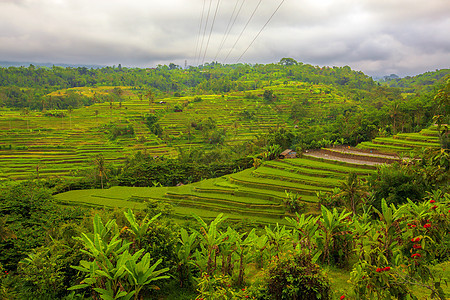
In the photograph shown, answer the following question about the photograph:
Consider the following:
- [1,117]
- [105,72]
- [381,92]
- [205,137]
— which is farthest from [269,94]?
[105,72]

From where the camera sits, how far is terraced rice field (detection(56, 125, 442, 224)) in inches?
868

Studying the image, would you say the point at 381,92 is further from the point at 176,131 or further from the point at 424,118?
the point at 176,131

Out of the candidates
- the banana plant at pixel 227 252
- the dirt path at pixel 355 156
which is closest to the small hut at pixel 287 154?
the dirt path at pixel 355 156

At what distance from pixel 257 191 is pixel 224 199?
124 inches

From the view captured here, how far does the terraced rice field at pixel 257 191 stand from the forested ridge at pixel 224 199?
186mm

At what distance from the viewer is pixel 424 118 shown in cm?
3828

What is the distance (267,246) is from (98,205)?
1997 cm

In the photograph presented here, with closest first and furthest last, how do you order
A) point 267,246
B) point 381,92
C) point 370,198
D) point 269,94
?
1. point 267,246
2. point 370,198
3. point 269,94
4. point 381,92

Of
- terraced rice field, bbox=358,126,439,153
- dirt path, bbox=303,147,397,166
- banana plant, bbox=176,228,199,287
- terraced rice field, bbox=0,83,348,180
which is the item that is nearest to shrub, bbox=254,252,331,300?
banana plant, bbox=176,228,199,287

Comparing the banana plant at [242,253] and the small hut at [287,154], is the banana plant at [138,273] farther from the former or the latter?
the small hut at [287,154]

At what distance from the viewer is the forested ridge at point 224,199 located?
200 inches

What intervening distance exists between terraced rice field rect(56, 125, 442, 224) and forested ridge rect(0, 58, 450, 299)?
0.61 ft

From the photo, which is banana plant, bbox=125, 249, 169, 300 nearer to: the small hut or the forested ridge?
the forested ridge

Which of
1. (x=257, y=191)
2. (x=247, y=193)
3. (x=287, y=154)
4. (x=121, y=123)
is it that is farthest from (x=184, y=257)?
(x=121, y=123)
